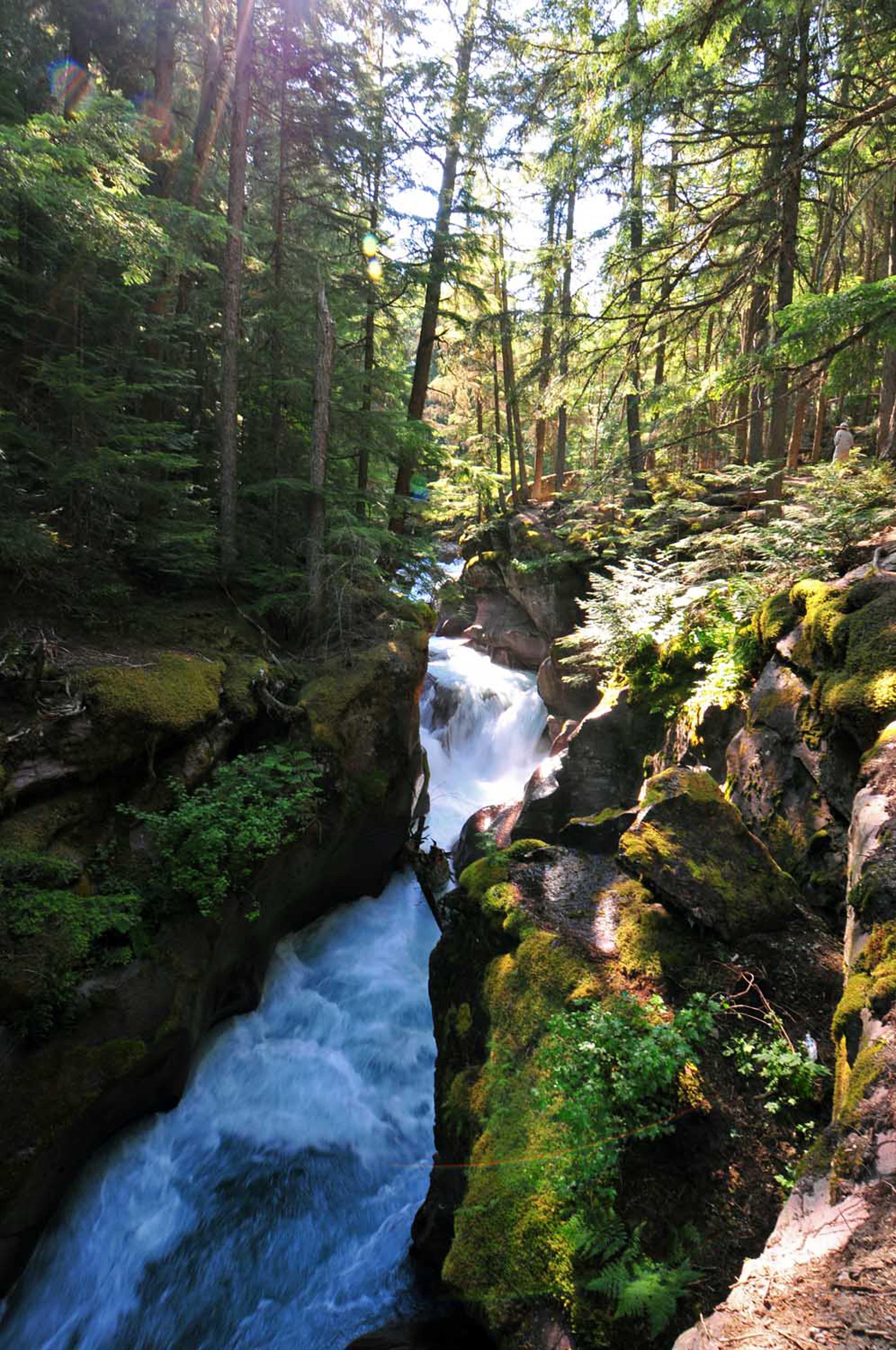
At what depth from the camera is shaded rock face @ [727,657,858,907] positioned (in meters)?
4.48

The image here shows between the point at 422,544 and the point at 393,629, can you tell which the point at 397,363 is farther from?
the point at 393,629

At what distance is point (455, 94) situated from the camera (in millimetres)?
11586

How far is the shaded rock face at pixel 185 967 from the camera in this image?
182 inches

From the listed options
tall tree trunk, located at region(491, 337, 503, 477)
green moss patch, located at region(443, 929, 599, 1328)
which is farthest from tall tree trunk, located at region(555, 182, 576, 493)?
green moss patch, located at region(443, 929, 599, 1328)

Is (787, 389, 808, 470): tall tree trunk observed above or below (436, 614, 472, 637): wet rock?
above

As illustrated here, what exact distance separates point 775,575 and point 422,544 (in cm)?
634

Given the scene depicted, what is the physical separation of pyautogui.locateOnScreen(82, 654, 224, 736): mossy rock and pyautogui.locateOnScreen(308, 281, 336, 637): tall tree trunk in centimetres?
249

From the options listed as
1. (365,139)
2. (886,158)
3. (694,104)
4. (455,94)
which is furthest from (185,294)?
(886,158)

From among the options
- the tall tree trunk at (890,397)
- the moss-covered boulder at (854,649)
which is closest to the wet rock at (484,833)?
the moss-covered boulder at (854,649)

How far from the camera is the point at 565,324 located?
Answer: 32.8ft

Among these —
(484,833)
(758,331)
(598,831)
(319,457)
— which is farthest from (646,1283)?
(758,331)

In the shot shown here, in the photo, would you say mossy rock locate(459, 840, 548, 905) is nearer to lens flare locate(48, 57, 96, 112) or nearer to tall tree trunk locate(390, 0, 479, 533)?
tall tree trunk locate(390, 0, 479, 533)

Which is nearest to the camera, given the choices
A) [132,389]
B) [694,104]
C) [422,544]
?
[132,389]

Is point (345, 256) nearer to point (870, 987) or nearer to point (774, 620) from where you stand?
point (774, 620)
